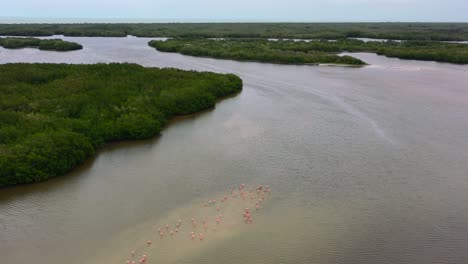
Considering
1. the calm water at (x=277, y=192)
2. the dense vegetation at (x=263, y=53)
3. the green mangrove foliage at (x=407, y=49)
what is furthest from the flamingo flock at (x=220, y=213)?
the green mangrove foliage at (x=407, y=49)

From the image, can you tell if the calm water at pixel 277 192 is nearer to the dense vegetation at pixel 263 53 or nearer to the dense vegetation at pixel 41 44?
the dense vegetation at pixel 263 53

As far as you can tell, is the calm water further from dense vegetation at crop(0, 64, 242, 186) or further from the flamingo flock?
dense vegetation at crop(0, 64, 242, 186)

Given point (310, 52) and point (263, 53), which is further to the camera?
point (310, 52)

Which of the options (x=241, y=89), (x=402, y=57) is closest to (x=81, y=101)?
(x=241, y=89)

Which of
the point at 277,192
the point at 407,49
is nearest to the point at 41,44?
the point at 407,49

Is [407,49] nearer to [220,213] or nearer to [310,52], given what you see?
[310,52]

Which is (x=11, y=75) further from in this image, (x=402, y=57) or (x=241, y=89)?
(x=402, y=57)

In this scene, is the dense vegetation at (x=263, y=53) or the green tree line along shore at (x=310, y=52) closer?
the dense vegetation at (x=263, y=53)

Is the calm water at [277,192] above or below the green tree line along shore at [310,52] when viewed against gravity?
below
